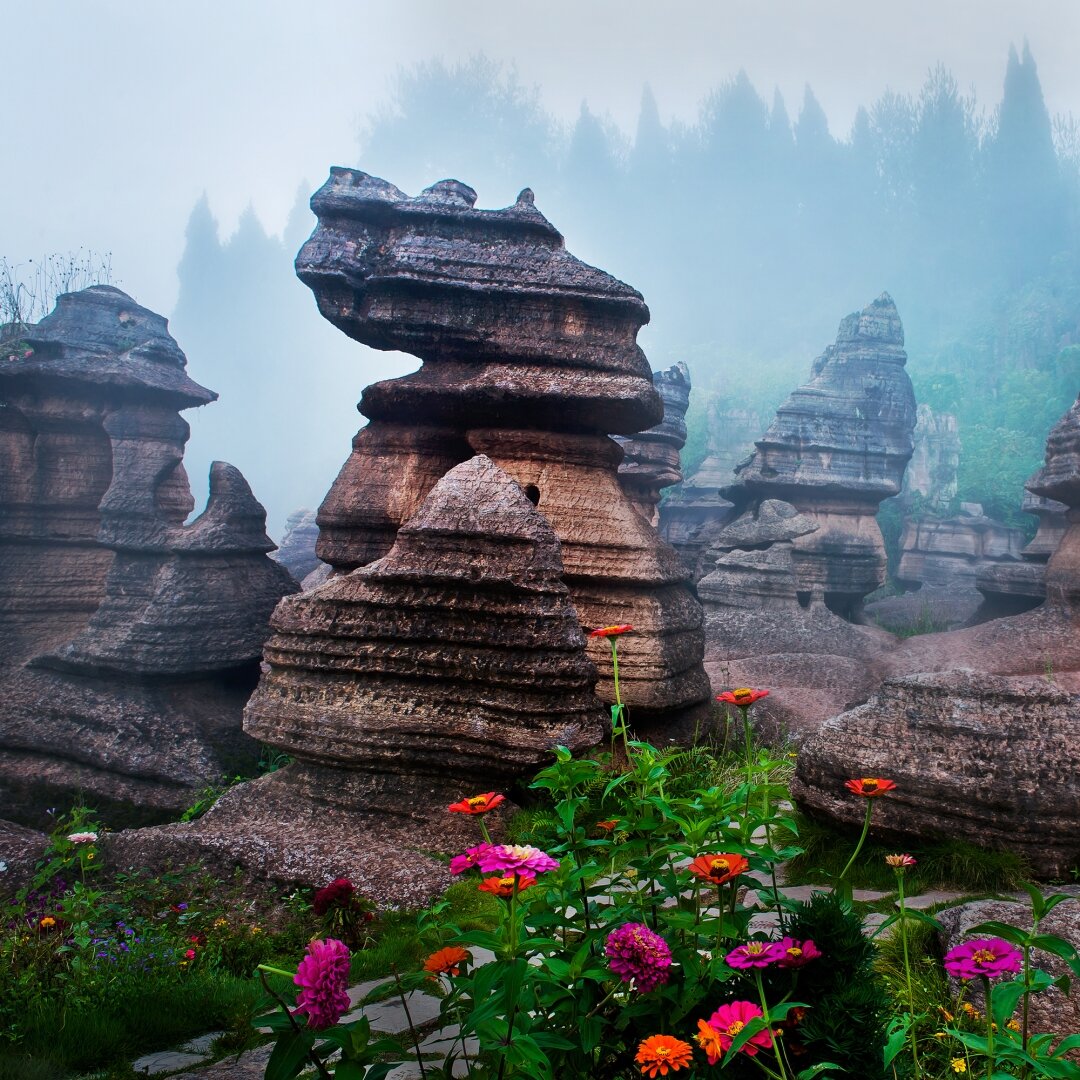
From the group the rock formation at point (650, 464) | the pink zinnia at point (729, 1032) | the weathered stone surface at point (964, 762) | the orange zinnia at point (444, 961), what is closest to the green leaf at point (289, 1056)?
the orange zinnia at point (444, 961)

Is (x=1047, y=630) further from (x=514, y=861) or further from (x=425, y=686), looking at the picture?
(x=514, y=861)

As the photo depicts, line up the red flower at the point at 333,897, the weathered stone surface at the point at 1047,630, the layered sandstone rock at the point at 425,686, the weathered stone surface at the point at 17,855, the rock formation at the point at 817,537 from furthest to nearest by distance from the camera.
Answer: the weathered stone surface at the point at 1047,630
the rock formation at the point at 817,537
the layered sandstone rock at the point at 425,686
the weathered stone surface at the point at 17,855
the red flower at the point at 333,897

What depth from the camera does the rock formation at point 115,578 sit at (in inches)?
330

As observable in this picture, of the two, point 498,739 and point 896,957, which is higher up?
point 498,739

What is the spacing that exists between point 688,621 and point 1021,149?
61226mm

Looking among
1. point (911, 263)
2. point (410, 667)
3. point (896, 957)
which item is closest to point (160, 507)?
point (410, 667)

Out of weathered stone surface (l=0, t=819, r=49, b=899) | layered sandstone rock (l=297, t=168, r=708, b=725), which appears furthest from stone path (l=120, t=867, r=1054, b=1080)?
layered sandstone rock (l=297, t=168, r=708, b=725)

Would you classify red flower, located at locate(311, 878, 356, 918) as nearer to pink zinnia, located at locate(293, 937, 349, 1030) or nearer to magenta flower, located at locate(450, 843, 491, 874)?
magenta flower, located at locate(450, 843, 491, 874)

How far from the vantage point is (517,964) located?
1759 millimetres

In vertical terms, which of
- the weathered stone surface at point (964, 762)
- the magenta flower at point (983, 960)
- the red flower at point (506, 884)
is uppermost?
the red flower at point (506, 884)

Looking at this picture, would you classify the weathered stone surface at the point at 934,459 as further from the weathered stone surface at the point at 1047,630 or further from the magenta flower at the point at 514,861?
the magenta flower at the point at 514,861

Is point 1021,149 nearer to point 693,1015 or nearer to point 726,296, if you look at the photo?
point 726,296

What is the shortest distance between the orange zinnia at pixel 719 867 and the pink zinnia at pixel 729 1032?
24 centimetres

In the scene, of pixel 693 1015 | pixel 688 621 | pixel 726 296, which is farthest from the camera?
pixel 726 296
